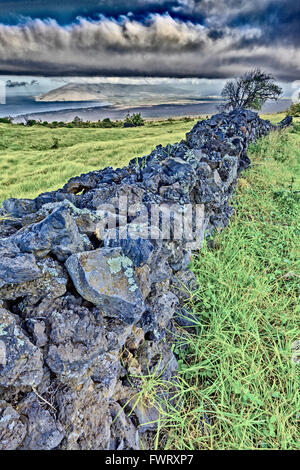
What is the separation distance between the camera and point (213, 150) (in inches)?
216

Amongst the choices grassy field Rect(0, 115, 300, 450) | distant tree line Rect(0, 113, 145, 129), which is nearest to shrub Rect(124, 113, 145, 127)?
distant tree line Rect(0, 113, 145, 129)

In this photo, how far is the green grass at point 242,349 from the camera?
2229 mm

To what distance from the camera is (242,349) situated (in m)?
2.75

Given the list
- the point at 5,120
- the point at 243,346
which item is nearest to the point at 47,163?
the point at 243,346

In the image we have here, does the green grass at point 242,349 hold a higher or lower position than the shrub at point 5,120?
lower

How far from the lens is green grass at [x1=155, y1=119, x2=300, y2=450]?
7.31 ft

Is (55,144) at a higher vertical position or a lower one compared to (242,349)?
higher

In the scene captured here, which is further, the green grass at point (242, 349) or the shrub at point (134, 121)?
the shrub at point (134, 121)

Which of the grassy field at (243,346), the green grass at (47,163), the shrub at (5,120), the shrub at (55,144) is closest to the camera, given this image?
the grassy field at (243,346)

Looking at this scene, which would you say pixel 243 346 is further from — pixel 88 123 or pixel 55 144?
pixel 88 123

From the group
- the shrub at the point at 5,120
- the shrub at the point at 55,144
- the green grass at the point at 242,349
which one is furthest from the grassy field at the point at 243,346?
the shrub at the point at 5,120

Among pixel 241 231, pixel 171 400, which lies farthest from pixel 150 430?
pixel 241 231

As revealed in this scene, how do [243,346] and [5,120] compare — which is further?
[5,120]

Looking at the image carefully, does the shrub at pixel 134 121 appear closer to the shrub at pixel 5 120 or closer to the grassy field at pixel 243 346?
the shrub at pixel 5 120
